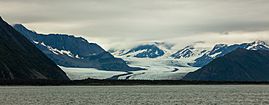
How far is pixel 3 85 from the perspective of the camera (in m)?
199

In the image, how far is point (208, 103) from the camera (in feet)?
309

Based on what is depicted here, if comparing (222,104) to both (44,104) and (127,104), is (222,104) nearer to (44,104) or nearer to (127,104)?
(127,104)

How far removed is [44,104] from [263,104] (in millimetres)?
33512

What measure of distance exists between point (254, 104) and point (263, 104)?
5.37ft

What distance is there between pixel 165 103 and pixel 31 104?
2101 cm

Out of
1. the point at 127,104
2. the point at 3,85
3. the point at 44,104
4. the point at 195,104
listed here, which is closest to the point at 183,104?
the point at 195,104

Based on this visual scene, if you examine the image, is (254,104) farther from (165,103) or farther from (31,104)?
(31,104)

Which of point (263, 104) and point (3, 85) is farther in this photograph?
point (3, 85)

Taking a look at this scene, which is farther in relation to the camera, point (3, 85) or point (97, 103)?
point (3, 85)

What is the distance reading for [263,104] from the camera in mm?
90438

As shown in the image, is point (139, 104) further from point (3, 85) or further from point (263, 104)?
point (3, 85)

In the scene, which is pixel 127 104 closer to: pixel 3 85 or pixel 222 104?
pixel 222 104

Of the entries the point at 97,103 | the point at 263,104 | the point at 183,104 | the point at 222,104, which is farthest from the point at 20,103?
the point at 263,104

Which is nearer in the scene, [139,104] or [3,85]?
[139,104]
